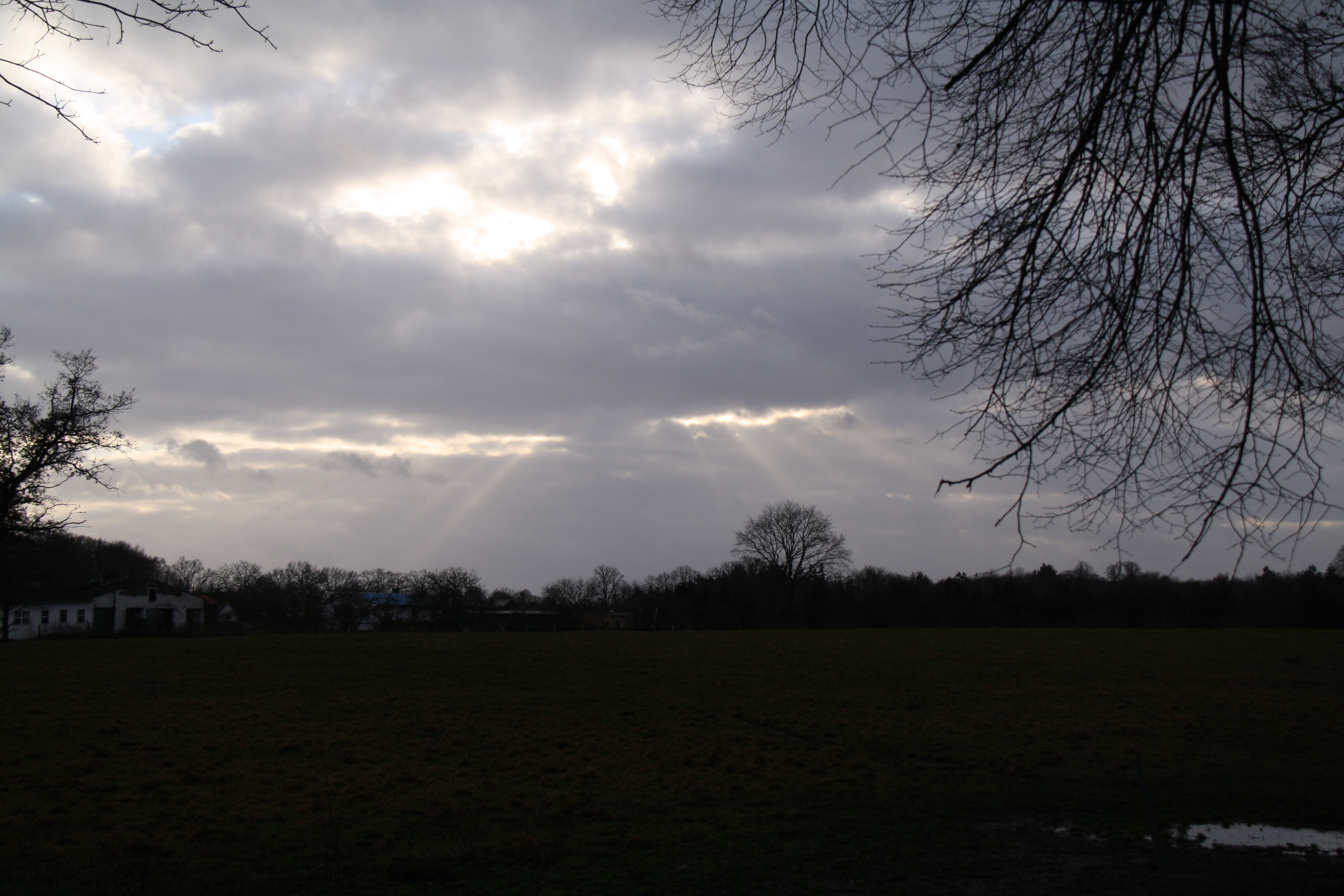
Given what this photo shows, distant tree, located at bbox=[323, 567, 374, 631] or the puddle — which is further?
distant tree, located at bbox=[323, 567, 374, 631]

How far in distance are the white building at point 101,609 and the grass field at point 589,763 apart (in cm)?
3963

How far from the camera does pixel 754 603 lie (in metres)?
70.8

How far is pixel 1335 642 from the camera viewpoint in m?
35.5

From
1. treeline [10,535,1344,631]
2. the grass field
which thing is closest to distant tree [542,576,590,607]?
treeline [10,535,1344,631]

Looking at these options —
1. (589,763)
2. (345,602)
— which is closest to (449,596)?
(345,602)

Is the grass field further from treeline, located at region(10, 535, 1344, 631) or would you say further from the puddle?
treeline, located at region(10, 535, 1344, 631)

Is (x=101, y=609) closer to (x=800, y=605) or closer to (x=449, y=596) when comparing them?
(x=449, y=596)

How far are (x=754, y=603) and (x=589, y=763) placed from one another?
58597 millimetres

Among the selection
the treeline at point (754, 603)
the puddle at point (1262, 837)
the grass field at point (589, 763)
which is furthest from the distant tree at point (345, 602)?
the puddle at point (1262, 837)

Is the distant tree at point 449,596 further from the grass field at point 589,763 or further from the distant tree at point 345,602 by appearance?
the grass field at point 589,763

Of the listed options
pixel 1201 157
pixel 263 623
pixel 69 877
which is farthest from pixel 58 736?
pixel 263 623

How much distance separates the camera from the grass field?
7.90 meters

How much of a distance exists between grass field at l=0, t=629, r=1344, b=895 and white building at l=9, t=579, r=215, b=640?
39.6m

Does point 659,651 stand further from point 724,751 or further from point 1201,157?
point 1201,157
